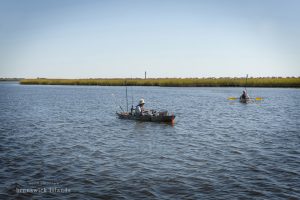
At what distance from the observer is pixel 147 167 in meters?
14.1

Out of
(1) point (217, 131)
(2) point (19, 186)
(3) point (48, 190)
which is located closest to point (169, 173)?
(3) point (48, 190)

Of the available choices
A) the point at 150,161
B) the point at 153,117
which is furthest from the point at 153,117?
the point at 150,161

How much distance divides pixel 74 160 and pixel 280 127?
17.2 metres

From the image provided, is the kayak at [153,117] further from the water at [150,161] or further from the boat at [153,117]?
the water at [150,161]

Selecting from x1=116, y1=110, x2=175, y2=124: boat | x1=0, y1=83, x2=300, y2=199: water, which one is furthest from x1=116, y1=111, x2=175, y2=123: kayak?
x1=0, y1=83, x2=300, y2=199: water

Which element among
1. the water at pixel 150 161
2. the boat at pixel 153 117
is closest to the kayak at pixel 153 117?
the boat at pixel 153 117

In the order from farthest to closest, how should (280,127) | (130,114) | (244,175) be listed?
1. (130,114)
2. (280,127)
3. (244,175)

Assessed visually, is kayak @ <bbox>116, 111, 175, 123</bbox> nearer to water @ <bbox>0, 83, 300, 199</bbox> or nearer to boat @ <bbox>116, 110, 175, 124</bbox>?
boat @ <bbox>116, 110, 175, 124</bbox>

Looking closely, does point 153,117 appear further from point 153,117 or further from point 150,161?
point 150,161

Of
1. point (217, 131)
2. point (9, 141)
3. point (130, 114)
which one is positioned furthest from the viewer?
point (130, 114)

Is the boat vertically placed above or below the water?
above

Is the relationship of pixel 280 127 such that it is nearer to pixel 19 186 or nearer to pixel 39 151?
pixel 39 151

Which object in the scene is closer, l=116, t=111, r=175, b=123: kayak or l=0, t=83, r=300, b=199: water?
l=0, t=83, r=300, b=199: water

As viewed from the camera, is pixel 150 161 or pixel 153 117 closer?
pixel 150 161
